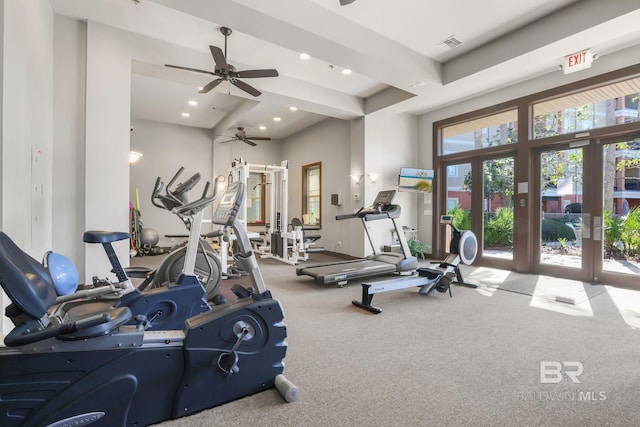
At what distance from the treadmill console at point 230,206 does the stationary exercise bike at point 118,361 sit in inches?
2.0

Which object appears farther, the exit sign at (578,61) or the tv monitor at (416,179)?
the tv monitor at (416,179)

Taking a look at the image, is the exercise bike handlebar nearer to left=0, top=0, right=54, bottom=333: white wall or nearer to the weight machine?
left=0, top=0, right=54, bottom=333: white wall

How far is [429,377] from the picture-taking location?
2053mm

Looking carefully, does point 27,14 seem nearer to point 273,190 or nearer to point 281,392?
point 281,392

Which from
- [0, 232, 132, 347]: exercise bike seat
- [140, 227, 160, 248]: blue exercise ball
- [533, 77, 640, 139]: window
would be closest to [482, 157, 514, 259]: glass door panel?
[533, 77, 640, 139]: window

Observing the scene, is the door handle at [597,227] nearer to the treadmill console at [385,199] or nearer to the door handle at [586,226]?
the door handle at [586,226]

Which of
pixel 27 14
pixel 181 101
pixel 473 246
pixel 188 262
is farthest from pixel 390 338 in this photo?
pixel 181 101

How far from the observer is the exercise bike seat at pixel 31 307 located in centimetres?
125

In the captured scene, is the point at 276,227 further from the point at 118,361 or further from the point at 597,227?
the point at 118,361

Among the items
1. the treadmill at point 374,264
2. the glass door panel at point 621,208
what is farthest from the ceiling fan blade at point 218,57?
the glass door panel at point 621,208

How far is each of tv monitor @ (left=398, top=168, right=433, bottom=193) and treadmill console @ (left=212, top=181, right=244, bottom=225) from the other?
17.3ft

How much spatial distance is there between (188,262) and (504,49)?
194 inches

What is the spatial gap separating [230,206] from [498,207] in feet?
18.4

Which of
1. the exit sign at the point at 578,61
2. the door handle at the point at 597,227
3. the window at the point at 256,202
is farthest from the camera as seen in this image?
the window at the point at 256,202
